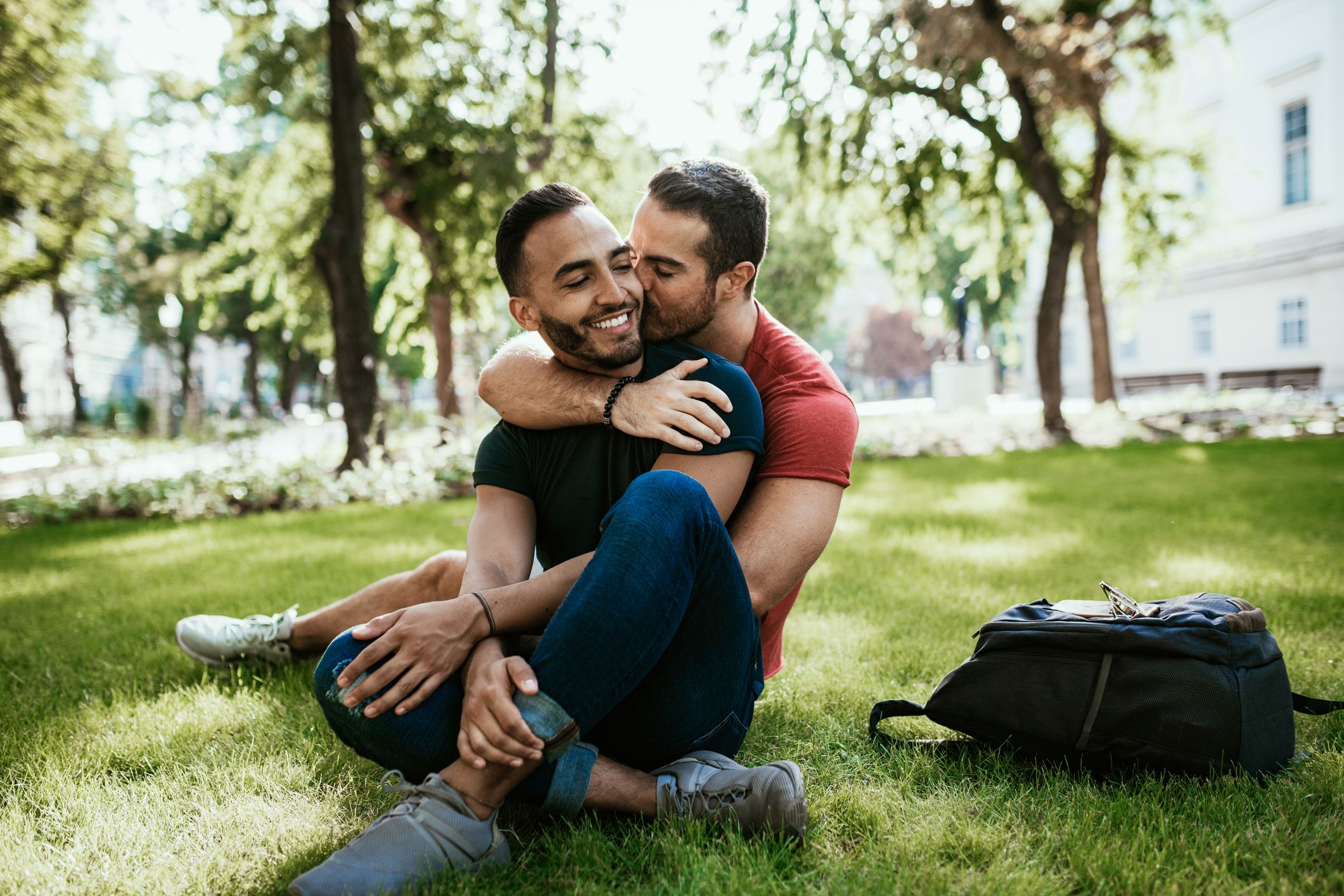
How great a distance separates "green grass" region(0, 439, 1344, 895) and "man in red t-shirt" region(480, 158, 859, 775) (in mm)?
679

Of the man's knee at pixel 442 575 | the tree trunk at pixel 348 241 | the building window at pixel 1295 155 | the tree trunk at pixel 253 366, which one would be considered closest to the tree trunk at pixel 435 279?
the tree trunk at pixel 348 241

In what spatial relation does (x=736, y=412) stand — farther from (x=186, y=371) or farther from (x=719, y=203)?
(x=186, y=371)

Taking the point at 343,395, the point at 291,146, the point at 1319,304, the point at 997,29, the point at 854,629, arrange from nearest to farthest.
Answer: the point at 854,629 → the point at 343,395 → the point at 997,29 → the point at 291,146 → the point at 1319,304

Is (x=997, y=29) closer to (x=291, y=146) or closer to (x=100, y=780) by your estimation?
(x=291, y=146)

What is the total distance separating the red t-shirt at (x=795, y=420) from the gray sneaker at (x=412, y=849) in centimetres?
90

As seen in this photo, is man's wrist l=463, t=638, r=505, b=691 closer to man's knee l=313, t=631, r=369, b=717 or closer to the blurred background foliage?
man's knee l=313, t=631, r=369, b=717

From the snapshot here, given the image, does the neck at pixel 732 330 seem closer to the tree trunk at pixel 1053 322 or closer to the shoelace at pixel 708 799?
the shoelace at pixel 708 799

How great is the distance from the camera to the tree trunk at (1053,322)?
14.3 metres

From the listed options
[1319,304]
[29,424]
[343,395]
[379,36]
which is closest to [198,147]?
[379,36]

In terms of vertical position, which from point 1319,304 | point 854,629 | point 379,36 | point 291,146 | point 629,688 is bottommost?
point 854,629

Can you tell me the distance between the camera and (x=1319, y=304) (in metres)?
26.2

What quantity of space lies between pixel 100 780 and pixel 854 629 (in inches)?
125

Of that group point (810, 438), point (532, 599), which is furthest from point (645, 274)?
point (532, 599)

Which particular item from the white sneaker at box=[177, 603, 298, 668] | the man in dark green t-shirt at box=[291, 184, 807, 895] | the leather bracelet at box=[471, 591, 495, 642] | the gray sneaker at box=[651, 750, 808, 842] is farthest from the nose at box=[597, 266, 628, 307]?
the white sneaker at box=[177, 603, 298, 668]
